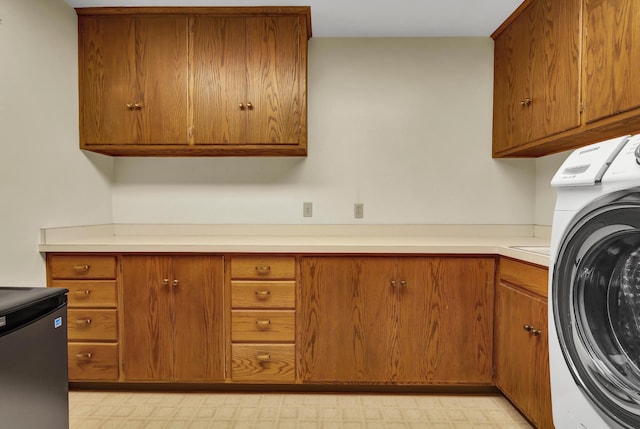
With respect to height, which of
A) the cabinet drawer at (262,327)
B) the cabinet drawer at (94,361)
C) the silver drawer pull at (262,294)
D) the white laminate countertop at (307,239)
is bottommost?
the cabinet drawer at (94,361)

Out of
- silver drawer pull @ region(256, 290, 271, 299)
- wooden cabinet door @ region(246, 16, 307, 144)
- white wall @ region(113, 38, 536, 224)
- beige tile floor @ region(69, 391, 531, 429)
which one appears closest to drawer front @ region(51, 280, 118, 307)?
beige tile floor @ region(69, 391, 531, 429)

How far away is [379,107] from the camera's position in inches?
102

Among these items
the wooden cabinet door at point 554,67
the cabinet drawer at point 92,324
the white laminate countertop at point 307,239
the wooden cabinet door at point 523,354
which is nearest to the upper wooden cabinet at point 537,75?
the wooden cabinet door at point 554,67

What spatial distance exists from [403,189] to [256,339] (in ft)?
4.56

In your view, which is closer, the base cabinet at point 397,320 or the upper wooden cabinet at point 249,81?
the base cabinet at point 397,320

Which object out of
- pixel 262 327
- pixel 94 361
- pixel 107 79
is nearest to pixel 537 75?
pixel 262 327

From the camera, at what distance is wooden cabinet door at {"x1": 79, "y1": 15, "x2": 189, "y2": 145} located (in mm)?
2266

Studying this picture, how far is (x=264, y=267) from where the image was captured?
2061mm

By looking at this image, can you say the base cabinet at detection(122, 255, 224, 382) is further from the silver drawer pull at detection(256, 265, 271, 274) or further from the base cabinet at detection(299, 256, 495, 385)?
the base cabinet at detection(299, 256, 495, 385)

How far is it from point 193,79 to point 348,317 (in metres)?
1.69

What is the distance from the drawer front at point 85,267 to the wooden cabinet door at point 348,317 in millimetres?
1077

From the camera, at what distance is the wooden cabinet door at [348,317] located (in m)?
2.05

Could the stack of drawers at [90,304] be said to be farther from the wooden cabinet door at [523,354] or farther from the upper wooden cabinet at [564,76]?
the upper wooden cabinet at [564,76]

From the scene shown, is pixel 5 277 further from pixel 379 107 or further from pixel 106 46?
pixel 379 107
